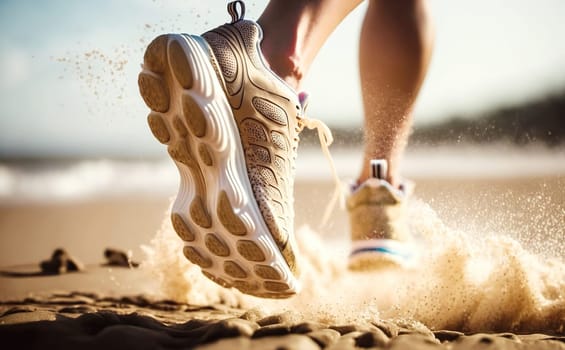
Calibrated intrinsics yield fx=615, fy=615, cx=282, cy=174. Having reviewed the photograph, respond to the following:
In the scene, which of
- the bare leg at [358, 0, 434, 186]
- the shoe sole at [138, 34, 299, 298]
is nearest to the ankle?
the shoe sole at [138, 34, 299, 298]

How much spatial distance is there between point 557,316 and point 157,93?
1.11m

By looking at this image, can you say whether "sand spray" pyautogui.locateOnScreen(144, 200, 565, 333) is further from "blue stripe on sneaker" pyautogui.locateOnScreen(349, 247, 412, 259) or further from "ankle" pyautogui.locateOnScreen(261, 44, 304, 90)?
"ankle" pyautogui.locateOnScreen(261, 44, 304, 90)

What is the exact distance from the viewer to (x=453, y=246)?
5.59ft

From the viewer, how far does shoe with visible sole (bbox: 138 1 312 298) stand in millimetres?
1317

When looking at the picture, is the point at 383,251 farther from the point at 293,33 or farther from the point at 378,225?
the point at 293,33

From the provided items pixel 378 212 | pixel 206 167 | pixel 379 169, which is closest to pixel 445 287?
pixel 378 212

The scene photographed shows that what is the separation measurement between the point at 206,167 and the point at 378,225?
673 millimetres

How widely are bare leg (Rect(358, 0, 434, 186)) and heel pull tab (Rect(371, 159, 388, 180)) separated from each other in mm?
23

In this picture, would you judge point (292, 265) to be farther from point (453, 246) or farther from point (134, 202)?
point (134, 202)

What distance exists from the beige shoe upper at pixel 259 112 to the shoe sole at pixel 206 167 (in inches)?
1.0

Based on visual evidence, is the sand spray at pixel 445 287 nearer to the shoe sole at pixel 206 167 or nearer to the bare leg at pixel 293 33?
the shoe sole at pixel 206 167

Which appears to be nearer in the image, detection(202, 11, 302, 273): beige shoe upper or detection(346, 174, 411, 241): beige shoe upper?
detection(202, 11, 302, 273): beige shoe upper

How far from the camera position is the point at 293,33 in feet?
5.05

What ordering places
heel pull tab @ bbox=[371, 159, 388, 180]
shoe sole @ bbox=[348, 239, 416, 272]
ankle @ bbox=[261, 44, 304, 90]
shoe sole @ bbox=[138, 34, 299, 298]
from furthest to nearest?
heel pull tab @ bbox=[371, 159, 388, 180] → shoe sole @ bbox=[348, 239, 416, 272] → ankle @ bbox=[261, 44, 304, 90] → shoe sole @ bbox=[138, 34, 299, 298]
